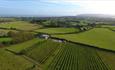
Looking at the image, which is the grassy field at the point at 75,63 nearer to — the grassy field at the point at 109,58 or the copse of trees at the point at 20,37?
the grassy field at the point at 109,58

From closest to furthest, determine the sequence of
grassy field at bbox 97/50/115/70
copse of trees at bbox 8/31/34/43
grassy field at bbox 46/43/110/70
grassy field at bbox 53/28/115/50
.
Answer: grassy field at bbox 46/43/110/70, grassy field at bbox 97/50/115/70, grassy field at bbox 53/28/115/50, copse of trees at bbox 8/31/34/43

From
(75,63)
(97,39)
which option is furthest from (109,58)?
(97,39)

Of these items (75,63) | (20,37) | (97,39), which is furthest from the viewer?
(97,39)

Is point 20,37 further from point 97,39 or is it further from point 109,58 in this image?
point 109,58

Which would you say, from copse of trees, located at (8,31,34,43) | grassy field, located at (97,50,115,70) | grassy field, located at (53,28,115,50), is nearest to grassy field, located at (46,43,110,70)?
grassy field, located at (97,50,115,70)

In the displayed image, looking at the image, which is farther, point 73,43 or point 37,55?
point 73,43

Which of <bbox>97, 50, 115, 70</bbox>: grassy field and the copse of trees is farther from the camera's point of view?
the copse of trees

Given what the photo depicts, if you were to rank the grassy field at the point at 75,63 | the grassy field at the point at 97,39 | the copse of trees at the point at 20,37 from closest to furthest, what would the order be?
1. the grassy field at the point at 75,63
2. the grassy field at the point at 97,39
3. the copse of trees at the point at 20,37

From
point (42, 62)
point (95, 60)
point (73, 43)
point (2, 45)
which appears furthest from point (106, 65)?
point (2, 45)

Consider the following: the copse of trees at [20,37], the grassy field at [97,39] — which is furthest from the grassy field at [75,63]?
the copse of trees at [20,37]

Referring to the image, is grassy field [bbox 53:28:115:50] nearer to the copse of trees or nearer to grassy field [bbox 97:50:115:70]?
grassy field [bbox 97:50:115:70]

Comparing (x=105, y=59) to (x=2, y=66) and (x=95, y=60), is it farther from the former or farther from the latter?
(x=2, y=66)
